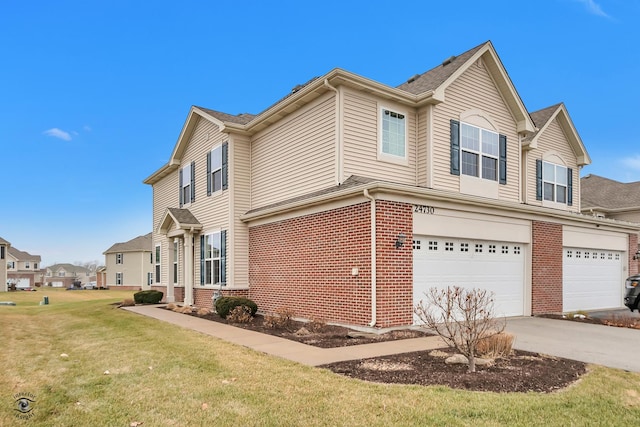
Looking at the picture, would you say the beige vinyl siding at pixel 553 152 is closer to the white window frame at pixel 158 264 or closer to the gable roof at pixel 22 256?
the white window frame at pixel 158 264

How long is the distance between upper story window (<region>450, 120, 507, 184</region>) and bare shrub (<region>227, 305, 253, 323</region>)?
815 centimetres

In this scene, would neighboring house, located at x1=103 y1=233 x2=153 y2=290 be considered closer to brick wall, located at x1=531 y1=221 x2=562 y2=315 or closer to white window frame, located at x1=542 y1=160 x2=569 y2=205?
white window frame, located at x1=542 y1=160 x2=569 y2=205

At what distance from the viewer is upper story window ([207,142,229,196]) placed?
1720 cm

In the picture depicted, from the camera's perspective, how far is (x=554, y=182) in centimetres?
1950

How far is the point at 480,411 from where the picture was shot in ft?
16.4

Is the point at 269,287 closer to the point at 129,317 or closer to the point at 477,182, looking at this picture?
the point at 129,317

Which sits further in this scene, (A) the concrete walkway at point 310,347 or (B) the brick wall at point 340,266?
(B) the brick wall at point 340,266

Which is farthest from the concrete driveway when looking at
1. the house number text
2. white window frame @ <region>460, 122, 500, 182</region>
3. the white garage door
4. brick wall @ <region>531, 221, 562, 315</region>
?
white window frame @ <region>460, 122, 500, 182</region>

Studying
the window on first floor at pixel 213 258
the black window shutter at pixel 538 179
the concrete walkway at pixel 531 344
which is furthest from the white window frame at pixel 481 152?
the window on first floor at pixel 213 258

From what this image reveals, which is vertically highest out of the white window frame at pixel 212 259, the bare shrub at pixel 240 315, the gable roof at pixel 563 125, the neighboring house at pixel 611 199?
the gable roof at pixel 563 125

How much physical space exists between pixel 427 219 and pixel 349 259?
2434 mm

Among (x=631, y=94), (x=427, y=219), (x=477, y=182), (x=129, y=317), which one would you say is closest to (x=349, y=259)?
(x=427, y=219)

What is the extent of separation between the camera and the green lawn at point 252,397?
4914mm

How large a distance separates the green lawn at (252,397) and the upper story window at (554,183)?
1312cm
